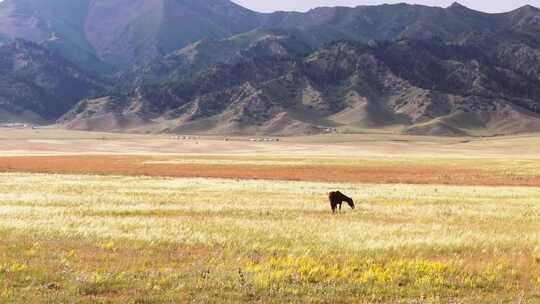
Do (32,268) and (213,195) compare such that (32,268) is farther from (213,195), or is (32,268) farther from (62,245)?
(213,195)

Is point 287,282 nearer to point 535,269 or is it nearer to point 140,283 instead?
point 140,283

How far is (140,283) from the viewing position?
54.3ft

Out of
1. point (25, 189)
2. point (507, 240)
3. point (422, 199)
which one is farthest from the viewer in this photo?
point (25, 189)

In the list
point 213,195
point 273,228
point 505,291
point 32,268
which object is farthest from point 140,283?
point 213,195

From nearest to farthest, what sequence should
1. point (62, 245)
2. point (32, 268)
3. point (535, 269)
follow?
point (32, 268) < point (535, 269) < point (62, 245)

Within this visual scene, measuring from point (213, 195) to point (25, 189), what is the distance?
48.5ft

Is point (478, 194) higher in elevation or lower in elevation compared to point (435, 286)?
lower

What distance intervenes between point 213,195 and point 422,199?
560 inches

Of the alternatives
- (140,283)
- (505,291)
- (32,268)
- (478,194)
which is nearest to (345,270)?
(505,291)

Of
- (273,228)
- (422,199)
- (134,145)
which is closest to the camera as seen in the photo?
(273,228)

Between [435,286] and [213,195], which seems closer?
[435,286]

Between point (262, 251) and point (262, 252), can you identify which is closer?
point (262, 252)

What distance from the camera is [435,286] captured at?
1705 centimetres

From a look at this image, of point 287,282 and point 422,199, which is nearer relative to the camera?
point 287,282
